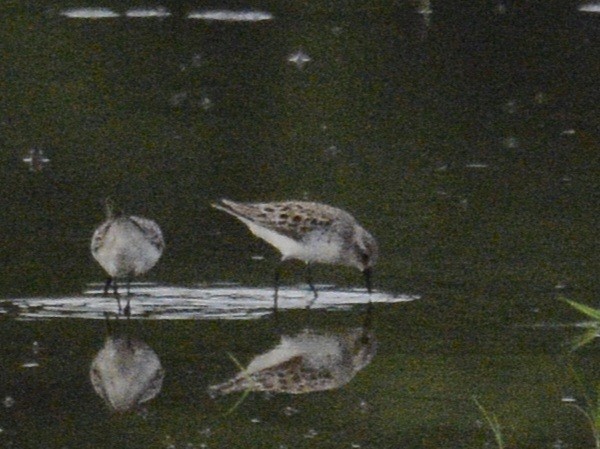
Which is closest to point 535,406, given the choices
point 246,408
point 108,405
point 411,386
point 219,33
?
point 411,386

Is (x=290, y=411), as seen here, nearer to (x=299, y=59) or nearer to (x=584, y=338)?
(x=584, y=338)

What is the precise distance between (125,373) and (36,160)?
5044 millimetres

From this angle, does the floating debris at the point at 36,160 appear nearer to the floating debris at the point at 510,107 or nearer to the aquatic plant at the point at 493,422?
the floating debris at the point at 510,107

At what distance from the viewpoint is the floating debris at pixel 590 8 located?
19094 millimetres

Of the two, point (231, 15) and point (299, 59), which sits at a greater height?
point (231, 15)

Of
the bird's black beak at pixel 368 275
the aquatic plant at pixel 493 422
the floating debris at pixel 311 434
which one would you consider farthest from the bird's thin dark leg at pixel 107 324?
the aquatic plant at pixel 493 422

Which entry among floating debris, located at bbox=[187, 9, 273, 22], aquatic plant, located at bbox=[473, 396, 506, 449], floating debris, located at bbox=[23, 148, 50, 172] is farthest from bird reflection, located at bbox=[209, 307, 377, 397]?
floating debris, located at bbox=[187, 9, 273, 22]

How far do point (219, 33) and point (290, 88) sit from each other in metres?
2.21

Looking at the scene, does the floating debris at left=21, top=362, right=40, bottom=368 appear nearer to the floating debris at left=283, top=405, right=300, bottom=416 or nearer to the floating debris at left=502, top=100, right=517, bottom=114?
the floating debris at left=283, top=405, right=300, bottom=416

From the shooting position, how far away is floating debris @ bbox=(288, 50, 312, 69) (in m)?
16.9

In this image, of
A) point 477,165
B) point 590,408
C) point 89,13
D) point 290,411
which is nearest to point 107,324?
point 290,411

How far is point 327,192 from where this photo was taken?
518 inches

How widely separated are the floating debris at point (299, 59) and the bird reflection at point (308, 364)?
23.1 ft

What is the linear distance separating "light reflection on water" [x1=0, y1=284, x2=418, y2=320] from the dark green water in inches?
4.7
